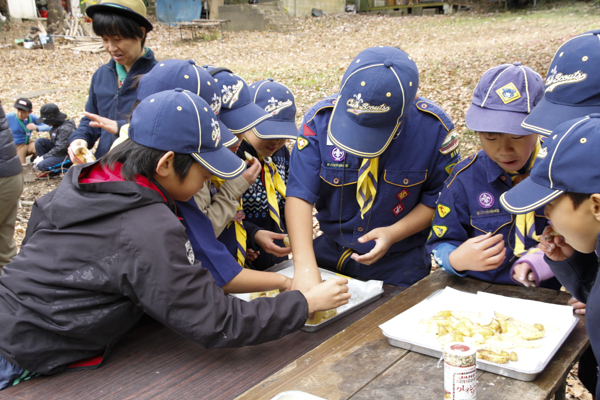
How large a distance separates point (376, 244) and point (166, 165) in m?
1.00

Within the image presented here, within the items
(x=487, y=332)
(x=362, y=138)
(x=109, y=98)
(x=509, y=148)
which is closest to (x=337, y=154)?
(x=362, y=138)

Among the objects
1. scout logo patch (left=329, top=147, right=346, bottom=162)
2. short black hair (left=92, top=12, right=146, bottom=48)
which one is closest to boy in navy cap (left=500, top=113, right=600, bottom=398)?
scout logo patch (left=329, top=147, right=346, bottom=162)

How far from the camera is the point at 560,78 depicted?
202cm

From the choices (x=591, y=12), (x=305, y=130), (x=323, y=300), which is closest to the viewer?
(x=323, y=300)

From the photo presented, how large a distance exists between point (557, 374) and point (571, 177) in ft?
1.85

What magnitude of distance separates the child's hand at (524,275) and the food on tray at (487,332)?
1.22ft

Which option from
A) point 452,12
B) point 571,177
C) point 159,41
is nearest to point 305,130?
point 571,177

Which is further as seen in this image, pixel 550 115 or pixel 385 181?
pixel 385 181

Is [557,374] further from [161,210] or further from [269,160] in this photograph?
[269,160]

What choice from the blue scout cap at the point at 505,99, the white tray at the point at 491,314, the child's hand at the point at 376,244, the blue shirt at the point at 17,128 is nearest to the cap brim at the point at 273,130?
the child's hand at the point at 376,244

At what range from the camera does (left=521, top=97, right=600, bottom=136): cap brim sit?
193 centimetres

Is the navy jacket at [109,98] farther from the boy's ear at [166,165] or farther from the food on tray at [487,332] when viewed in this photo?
the food on tray at [487,332]

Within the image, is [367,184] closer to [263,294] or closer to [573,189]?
[263,294]

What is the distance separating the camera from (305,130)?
2.49m
